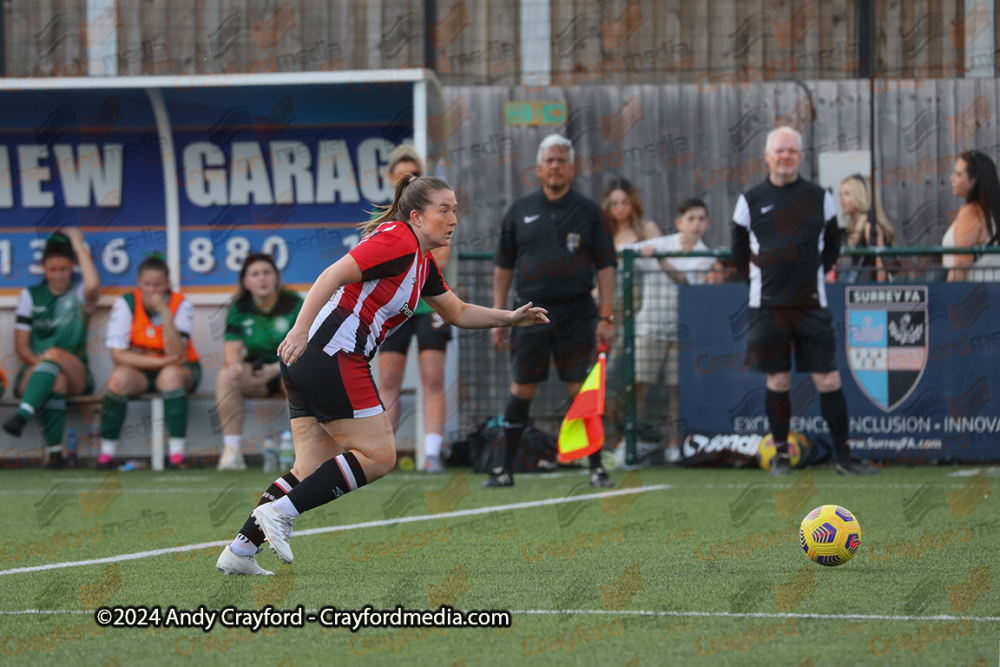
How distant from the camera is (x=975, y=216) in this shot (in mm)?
10234

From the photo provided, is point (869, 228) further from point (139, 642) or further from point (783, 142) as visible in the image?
point (139, 642)

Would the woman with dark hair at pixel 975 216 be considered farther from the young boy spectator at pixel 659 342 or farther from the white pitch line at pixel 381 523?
the white pitch line at pixel 381 523

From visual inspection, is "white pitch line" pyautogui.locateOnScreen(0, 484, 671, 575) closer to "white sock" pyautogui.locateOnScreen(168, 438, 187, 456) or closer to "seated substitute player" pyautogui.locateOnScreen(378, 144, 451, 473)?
"seated substitute player" pyautogui.locateOnScreen(378, 144, 451, 473)

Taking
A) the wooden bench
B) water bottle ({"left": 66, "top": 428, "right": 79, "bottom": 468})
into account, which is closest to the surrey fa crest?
the wooden bench

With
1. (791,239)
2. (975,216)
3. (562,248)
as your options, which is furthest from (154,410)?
(975,216)

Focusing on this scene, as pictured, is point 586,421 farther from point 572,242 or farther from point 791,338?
point 791,338

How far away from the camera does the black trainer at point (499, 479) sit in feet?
28.3

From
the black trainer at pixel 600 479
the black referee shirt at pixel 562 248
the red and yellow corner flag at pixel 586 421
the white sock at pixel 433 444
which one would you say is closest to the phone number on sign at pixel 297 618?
the red and yellow corner flag at pixel 586 421

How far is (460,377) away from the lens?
1055cm

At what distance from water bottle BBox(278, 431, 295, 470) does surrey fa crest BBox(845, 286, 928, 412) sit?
4.53m

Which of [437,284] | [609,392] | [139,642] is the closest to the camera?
[139,642]

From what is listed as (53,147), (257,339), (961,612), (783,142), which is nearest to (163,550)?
(961,612)

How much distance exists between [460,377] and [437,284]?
5.18m

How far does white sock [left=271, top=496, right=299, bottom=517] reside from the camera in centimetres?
496
